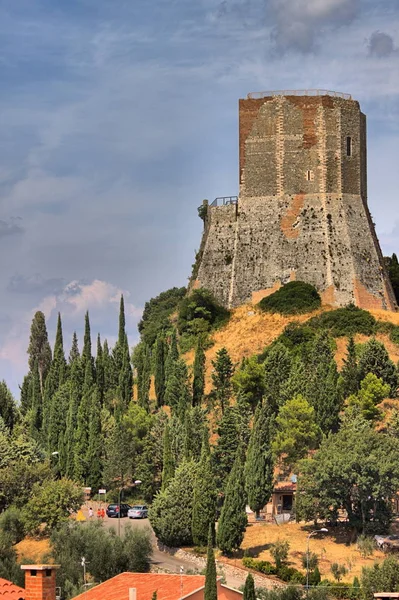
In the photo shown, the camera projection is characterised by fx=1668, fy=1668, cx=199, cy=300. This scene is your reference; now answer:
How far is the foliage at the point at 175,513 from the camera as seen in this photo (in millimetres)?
84438

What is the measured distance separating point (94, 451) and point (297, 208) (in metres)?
28.8

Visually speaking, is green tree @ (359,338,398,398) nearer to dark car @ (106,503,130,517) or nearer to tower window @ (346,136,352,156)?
dark car @ (106,503,130,517)

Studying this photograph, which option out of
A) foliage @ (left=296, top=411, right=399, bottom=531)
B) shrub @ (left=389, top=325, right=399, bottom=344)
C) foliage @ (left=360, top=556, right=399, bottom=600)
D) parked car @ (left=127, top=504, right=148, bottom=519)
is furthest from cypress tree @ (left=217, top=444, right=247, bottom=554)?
shrub @ (left=389, top=325, right=399, bottom=344)

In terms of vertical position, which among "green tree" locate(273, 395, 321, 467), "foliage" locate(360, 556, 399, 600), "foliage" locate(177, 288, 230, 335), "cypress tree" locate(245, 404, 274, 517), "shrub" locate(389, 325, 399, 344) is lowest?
"foliage" locate(360, 556, 399, 600)

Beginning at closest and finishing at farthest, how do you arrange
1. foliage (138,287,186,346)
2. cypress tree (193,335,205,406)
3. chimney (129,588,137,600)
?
chimney (129,588,137,600), cypress tree (193,335,205,406), foliage (138,287,186,346)

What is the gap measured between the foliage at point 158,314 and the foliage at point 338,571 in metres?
46.2

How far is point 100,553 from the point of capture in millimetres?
79312

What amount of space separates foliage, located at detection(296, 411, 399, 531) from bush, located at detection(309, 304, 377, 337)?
83.5ft

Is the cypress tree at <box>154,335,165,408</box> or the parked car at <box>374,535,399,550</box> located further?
the cypress tree at <box>154,335,165,408</box>

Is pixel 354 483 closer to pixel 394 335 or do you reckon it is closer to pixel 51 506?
pixel 51 506

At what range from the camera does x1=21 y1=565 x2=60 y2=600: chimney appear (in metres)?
57.9

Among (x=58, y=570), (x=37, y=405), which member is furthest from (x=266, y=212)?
(x=58, y=570)

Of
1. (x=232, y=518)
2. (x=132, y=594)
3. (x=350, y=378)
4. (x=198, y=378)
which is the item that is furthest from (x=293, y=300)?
(x=132, y=594)

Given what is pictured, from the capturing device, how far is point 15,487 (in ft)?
311
